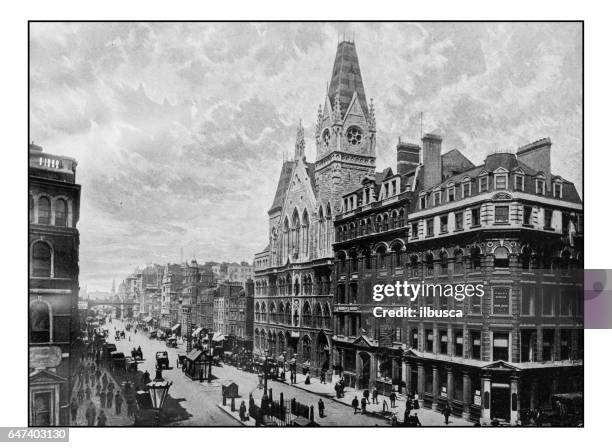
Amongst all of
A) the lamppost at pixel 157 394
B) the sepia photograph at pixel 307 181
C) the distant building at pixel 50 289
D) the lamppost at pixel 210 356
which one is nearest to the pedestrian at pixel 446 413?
the sepia photograph at pixel 307 181

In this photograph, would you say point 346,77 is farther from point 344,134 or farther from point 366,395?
point 366,395

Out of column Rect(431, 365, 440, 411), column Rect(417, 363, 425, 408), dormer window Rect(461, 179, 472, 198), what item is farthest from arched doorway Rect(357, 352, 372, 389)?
dormer window Rect(461, 179, 472, 198)

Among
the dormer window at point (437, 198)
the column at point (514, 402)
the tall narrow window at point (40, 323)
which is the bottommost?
the column at point (514, 402)

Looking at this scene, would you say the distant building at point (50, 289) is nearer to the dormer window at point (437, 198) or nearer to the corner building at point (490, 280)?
the corner building at point (490, 280)

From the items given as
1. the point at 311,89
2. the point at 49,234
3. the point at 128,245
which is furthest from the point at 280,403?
the point at 311,89

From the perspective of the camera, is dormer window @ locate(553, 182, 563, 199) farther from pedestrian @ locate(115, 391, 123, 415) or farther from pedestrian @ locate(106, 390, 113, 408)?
pedestrian @ locate(106, 390, 113, 408)
